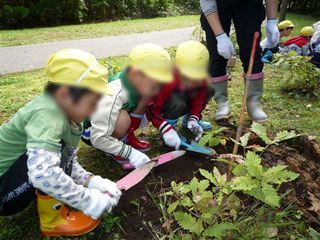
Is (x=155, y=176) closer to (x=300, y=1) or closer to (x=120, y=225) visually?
(x=120, y=225)

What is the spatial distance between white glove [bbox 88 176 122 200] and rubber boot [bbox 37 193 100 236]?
5.7 inches

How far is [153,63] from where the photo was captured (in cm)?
44

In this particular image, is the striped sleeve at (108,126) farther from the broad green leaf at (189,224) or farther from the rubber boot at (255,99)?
the rubber boot at (255,99)

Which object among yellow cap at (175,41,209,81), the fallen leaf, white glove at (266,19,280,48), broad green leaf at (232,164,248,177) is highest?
yellow cap at (175,41,209,81)

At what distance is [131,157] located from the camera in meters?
1.97

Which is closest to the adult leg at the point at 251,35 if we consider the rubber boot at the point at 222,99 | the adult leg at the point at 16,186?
the rubber boot at the point at 222,99

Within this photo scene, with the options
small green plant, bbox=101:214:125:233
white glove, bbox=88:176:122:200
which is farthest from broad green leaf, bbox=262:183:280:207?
small green plant, bbox=101:214:125:233

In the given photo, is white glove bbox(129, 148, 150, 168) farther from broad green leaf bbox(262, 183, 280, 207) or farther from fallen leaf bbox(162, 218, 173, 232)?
broad green leaf bbox(262, 183, 280, 207)

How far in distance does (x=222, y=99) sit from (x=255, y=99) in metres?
0.25

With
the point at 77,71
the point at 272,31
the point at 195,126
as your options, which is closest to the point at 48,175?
the point at 77,71

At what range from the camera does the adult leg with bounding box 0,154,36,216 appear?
1588 millimetres

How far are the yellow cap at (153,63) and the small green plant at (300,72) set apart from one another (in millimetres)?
3300

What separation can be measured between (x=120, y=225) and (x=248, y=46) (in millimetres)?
1602

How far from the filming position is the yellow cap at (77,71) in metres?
0.69
